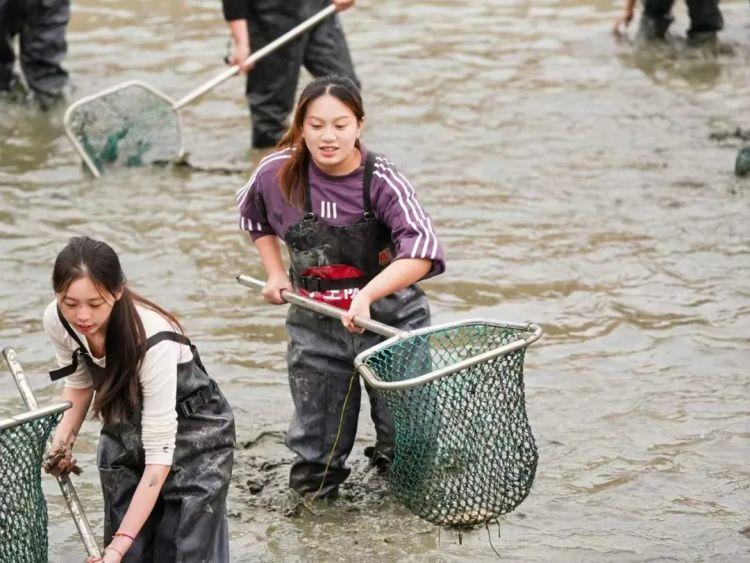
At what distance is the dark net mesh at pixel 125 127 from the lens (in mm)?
8750

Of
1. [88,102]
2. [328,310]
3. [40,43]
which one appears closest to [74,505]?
[328,310]

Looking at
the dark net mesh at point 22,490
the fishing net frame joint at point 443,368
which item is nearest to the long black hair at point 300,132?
the fishing net frame joint at point 443,368

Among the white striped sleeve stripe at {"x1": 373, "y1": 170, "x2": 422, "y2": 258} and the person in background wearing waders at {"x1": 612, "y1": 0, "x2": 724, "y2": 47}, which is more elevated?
the white striped sleeve stripe at {"x1": 373, "y1": 170, "x2": 422, "y2": 258}

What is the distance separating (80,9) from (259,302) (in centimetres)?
676

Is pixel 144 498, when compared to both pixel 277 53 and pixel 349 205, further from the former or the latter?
pixel 277 53

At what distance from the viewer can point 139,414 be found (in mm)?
3855

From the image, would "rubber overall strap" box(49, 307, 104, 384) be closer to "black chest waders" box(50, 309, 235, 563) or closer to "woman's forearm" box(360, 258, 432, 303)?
"black chest waders" box(50, 309, 235, 563)

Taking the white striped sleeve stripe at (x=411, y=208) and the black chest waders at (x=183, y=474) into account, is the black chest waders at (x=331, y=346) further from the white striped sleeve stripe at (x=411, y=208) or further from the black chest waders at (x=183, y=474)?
the black chest waders at (x=183, y=474)

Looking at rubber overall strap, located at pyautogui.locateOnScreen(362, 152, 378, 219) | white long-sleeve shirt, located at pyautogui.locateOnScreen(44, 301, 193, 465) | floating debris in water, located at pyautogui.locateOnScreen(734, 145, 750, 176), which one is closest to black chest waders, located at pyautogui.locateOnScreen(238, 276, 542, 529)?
rubber overall strap, located at pyautogui.locateOnScreen(362, 152, 378, 219)

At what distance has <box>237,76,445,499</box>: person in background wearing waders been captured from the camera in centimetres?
439

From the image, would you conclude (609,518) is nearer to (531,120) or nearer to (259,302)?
(259,302)

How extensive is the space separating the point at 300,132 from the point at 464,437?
3.59 ft

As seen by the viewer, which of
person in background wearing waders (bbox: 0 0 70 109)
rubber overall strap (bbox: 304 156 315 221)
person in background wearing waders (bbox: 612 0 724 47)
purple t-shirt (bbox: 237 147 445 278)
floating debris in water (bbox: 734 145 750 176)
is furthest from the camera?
person in background wearing waders (bbox: 612 0 724 47)

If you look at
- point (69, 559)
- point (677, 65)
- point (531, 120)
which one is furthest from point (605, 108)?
point (69, 559)
